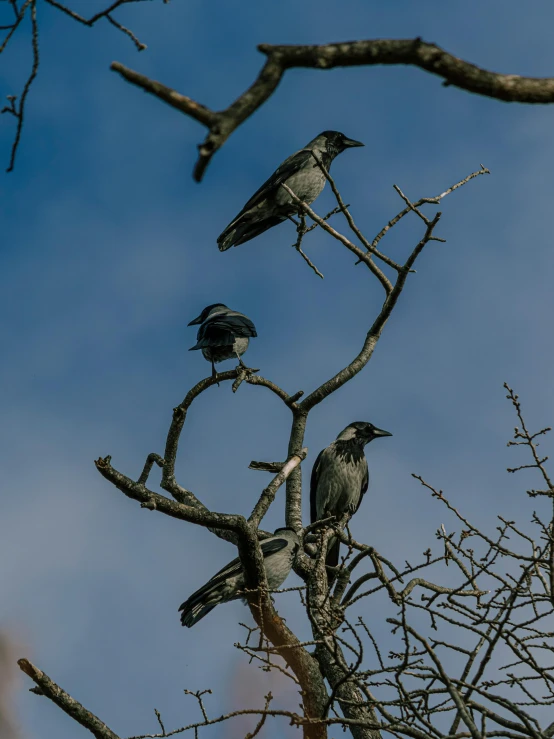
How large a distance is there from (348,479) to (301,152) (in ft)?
12.0

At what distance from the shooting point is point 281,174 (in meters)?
9.22

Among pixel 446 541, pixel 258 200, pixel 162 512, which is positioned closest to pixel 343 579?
pixel 446 541

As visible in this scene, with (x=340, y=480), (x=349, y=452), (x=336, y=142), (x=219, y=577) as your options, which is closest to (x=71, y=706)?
(x=219, y=577)

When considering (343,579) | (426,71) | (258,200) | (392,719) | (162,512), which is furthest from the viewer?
(258,200)

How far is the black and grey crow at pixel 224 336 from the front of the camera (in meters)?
8.39

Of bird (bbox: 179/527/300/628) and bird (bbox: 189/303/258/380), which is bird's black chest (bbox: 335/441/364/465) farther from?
bird (bbox: 179/527/300/628)

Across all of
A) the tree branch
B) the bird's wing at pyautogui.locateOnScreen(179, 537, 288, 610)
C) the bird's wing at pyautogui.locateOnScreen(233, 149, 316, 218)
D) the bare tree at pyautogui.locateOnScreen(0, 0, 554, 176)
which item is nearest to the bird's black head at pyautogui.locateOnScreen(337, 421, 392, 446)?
the bird's wing at pyautogui.locateOnScreen(233, 149, 316, 218)

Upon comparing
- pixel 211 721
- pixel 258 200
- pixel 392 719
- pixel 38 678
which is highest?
pixel 258 200

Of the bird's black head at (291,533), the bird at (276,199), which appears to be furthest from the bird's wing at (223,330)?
the bird's black head at (291,533)

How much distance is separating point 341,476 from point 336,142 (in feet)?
12.9

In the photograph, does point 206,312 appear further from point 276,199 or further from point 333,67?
point 333,67

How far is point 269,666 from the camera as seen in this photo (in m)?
5.16

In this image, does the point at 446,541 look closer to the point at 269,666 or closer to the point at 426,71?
the point at 269,666

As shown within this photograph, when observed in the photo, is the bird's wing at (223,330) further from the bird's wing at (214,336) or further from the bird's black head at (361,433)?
the bird's black head at (361,433)
